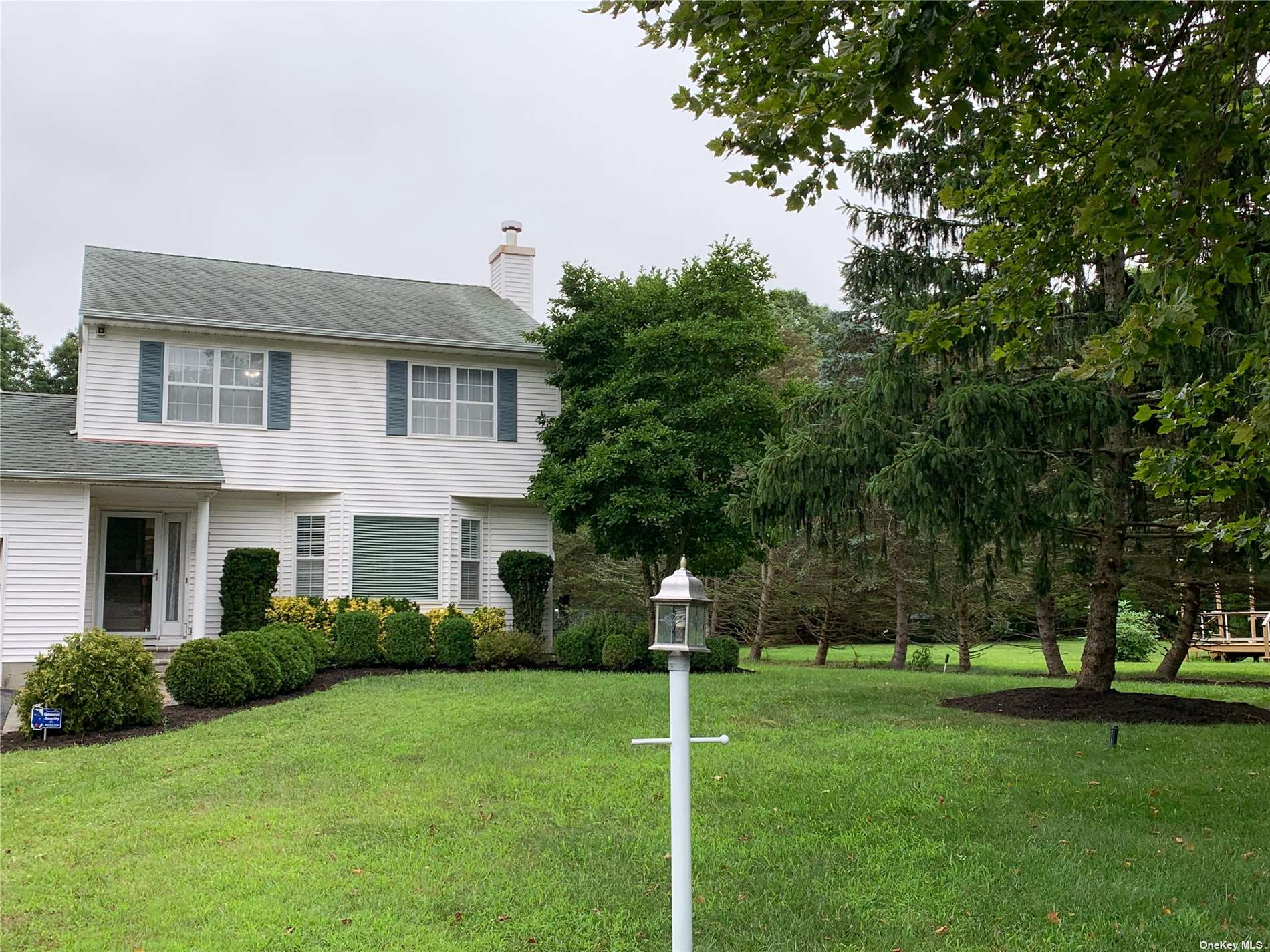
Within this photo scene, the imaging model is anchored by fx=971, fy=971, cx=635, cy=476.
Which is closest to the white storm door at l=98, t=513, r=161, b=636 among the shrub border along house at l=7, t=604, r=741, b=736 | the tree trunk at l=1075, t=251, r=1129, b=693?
the shrub border along house at l=7, t=604, r=741, b=736

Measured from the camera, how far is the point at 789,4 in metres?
4.21

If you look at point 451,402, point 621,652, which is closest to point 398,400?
point 451,402

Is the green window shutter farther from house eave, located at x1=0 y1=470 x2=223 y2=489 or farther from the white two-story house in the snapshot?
house eave, located at x1=0 y1=470 x2=223 y2=489

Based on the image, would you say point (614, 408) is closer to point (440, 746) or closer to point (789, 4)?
point (440, 746)

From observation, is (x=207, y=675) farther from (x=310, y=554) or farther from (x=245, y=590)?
(x=310, y=554)

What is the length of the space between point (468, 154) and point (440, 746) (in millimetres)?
12813

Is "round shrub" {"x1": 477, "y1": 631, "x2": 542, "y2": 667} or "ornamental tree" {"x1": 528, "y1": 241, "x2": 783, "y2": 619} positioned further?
"round shrub" {"x1": 477, "y1": 631, "x2": 542, "y2": 667}

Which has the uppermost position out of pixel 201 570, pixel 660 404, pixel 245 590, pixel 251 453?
pixel 660 404

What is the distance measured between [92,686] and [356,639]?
18.5 ft

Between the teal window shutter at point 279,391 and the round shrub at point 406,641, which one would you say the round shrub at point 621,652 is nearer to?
the round shrub at point 406,641

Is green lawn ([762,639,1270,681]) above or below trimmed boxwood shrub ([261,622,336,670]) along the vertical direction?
below

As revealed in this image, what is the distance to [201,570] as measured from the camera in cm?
1415

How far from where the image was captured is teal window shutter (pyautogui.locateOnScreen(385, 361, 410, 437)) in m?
16.7

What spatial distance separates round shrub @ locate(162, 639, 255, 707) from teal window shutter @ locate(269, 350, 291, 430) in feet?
18.6
